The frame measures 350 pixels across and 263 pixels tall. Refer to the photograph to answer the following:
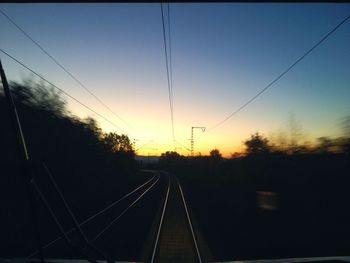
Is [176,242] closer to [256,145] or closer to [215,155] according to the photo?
[256,145]

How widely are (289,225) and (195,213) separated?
5.65m

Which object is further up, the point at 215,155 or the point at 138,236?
the point at 215,155

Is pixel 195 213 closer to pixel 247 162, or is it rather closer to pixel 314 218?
pixel 314 218

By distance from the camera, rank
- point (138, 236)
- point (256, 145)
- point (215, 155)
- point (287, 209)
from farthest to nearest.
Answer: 1. point (215, 155)
2. point (256, 145)
3. point (287, 209)
4. point (138, 236)

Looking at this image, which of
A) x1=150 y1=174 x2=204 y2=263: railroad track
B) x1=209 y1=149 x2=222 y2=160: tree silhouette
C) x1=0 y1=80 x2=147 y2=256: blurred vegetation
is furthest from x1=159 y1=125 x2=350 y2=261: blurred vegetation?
x1=209 y1=149 x2=222 y2=160: tree silhouette

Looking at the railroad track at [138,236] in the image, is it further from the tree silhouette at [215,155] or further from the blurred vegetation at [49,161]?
the tree silhouette at [215,155]

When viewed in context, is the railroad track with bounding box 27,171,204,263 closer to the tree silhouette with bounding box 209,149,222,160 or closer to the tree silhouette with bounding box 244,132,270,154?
the tree silhouette with bounding box 244,132,270,154

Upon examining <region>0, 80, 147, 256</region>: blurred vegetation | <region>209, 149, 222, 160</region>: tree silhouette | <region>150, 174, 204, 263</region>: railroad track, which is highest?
<region>209, 149, 222, 160</region>: tree silhouette

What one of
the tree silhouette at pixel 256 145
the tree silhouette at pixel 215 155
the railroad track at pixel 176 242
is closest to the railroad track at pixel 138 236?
the railroad track at pixel 176 242

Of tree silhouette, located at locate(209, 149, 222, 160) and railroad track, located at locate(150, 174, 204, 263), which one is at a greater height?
tree silhouette, located at locate(209, 149, 222, 160)

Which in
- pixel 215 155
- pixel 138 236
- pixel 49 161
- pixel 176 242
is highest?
pixel 215 155

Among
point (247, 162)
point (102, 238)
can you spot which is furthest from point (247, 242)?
point (247, 162)

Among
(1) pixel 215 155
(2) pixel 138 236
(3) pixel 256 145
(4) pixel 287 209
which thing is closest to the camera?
(2) pixel 138 236

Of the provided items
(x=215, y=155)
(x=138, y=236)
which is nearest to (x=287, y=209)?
(x=138, y=236)
